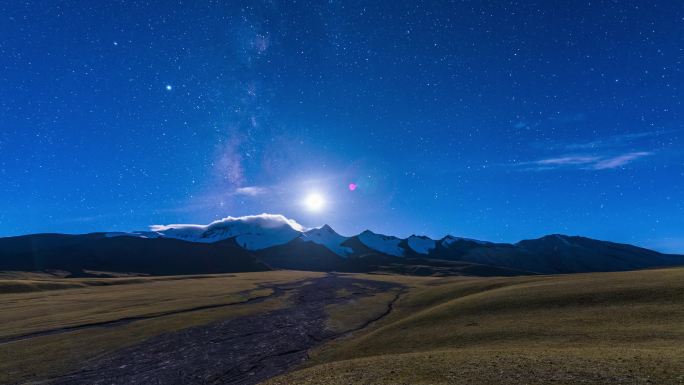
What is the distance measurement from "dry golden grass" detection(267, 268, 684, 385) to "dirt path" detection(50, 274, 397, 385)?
18.3 feet

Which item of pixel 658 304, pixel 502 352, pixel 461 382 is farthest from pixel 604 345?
pixel 658 304

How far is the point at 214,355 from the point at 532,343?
3517cm

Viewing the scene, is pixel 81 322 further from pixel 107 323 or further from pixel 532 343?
pixel 532 343

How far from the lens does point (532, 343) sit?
32.8 metres

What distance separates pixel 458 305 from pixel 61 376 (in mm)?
51935

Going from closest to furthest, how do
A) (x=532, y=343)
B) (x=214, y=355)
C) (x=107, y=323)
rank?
(x=532, y=343) < (x=214, y=355) < (x=107, y=323)

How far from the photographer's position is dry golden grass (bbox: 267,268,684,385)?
2306 cm

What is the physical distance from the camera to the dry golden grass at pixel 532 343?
23.1 meters

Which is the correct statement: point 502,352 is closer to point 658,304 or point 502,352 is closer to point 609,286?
point 658,304

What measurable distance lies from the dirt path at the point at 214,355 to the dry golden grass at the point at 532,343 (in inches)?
219

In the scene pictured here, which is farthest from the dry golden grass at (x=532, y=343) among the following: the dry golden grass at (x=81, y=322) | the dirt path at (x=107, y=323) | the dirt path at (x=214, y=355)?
the dirt path at (x=107, y=323)

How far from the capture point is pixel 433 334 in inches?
1706

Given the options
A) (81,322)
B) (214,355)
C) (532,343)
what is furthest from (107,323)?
(532,343)

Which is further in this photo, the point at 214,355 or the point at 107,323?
the point at 107,323
